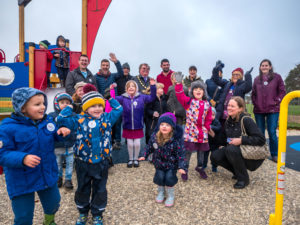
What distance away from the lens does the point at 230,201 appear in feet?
9.38

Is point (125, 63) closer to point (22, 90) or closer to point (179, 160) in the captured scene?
point (179, 160)

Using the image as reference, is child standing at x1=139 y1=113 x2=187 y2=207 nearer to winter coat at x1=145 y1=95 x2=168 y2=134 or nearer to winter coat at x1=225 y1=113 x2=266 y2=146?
winter coat at x1=225 y1=113 x2=266 y2=146

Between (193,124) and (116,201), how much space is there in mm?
1771

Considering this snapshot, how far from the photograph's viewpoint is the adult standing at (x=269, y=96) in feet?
14.6

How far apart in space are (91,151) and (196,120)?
2013 millimetres

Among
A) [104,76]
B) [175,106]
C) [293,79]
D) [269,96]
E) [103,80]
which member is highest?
[293,79]

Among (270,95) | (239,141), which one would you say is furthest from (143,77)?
(270,95)

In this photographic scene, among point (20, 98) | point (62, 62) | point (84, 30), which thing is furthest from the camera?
point (84, 30)

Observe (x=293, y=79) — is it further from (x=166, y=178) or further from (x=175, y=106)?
(x=166, y=178)

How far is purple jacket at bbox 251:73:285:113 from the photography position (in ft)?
14.5

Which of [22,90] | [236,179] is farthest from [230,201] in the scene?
Result: [22,90]

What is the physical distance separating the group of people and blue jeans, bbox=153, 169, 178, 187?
0.5 inches

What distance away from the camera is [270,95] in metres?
4.45

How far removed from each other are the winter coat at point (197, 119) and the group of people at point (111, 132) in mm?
17
